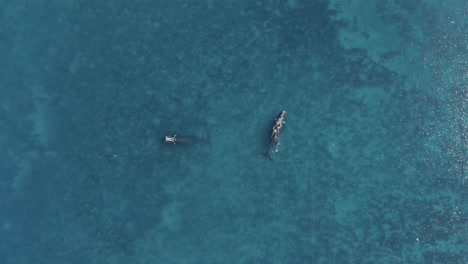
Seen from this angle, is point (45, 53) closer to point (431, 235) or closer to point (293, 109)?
point (293, 109)

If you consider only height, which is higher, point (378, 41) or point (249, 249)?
point (378, 41)

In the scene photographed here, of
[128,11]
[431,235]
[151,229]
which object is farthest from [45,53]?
[431,235]

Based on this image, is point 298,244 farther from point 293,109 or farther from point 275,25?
point 275,25

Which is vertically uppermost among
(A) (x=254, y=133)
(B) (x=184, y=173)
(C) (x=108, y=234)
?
(A) (x=254, y=133)

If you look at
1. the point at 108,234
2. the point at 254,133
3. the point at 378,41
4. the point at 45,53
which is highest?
the point at 378,41

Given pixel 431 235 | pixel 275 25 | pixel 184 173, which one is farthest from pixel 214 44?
pixel 431 235

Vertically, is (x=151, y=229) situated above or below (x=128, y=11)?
below
